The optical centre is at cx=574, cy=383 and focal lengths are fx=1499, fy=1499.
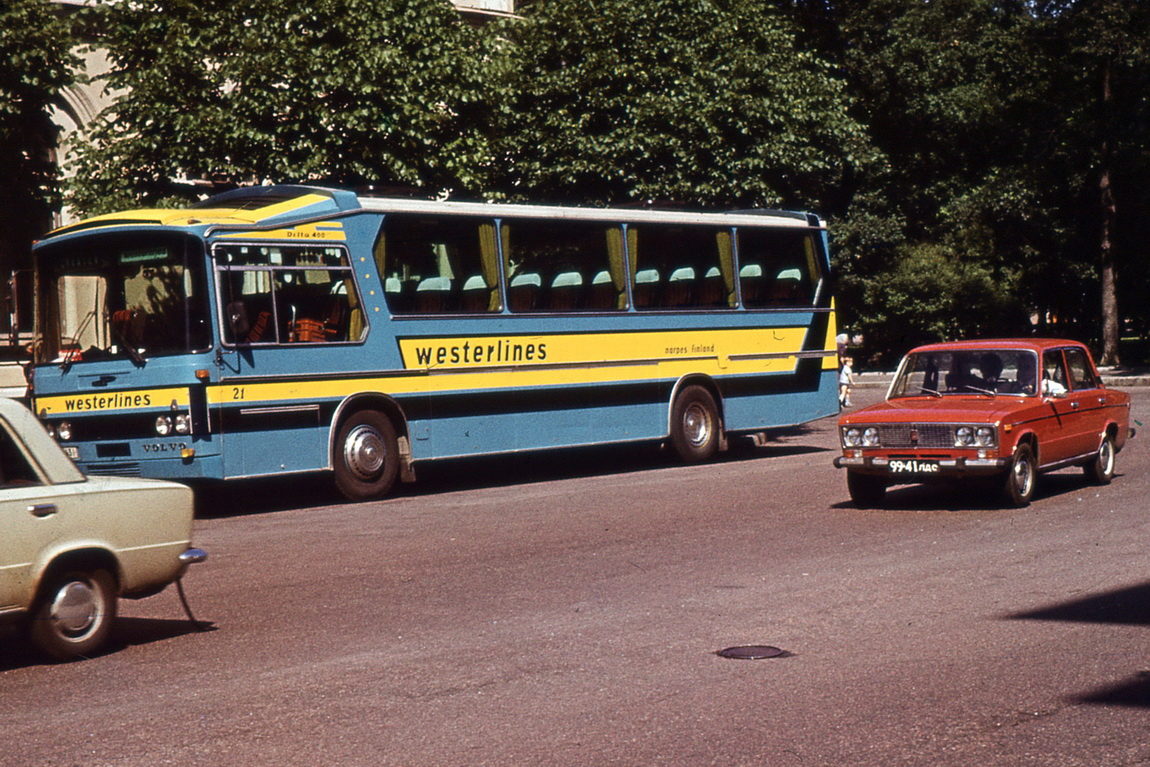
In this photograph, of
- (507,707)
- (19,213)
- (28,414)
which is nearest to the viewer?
(507,707)

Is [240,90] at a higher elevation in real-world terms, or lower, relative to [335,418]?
higher

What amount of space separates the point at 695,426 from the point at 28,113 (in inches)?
502

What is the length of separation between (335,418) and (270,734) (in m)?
10.1

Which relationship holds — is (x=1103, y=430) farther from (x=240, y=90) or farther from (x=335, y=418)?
(x=240, y=90)

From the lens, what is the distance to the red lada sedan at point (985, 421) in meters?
13.2

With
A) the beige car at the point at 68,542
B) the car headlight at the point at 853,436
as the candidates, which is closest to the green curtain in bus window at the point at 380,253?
the car headlight at the point at 853,436

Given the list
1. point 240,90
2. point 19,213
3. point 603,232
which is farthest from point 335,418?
point 19,213

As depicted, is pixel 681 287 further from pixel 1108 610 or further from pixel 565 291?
pixel 1108 610

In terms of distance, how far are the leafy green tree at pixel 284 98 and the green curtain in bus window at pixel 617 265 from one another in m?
3.71

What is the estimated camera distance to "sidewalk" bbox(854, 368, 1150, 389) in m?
38.0

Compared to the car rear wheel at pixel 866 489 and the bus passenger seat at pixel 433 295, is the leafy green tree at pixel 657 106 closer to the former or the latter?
the bus passenger seat at pixel 433 295

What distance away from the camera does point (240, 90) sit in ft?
69.9

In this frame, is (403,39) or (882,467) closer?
(882,467)

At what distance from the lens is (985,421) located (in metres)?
13.1
